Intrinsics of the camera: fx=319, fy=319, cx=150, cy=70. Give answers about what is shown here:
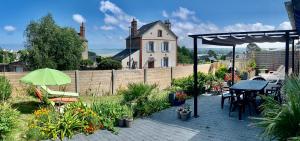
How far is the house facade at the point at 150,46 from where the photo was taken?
143 feet

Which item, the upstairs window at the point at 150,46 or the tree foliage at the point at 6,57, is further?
the tree foliage at the point at 6,57

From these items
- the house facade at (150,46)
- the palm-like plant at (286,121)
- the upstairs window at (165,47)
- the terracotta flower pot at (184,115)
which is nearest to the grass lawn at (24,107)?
the terracotta flower pot at (184,115)

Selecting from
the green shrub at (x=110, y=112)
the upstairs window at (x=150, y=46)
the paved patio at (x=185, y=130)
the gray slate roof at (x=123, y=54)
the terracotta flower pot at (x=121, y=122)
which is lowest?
the paved patio at (x=185, y=130)

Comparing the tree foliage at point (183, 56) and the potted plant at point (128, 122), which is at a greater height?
the tree foliage at point (183, 56)

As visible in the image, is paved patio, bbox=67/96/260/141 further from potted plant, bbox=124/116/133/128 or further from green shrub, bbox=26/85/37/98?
green shrub, bbox=26/85/37/98

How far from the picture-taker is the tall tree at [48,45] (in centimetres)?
2719

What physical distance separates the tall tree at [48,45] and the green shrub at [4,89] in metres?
13.4

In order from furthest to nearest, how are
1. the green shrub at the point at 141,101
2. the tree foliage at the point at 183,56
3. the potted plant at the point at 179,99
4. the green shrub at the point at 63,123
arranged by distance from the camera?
the tree foliage at the point at 183,56 < the potted plant at the point at 179,99 < the green shrub at the point at 141,101 < the green shrub at the point at 63,123

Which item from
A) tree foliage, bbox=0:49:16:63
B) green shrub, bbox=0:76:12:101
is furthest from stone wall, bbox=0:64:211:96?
tree foliage, bbox=0:49:16:63

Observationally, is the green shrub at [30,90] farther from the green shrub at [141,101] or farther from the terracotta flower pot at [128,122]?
the terracotta flower pot at [128,122]

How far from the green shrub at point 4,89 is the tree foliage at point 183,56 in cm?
4775

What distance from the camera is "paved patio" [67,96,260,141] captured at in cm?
841

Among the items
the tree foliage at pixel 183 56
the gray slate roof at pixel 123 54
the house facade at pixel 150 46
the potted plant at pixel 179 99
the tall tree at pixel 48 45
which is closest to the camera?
the potted plant at pixel 179 99

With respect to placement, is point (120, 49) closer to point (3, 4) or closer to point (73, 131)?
point (3, 4)
